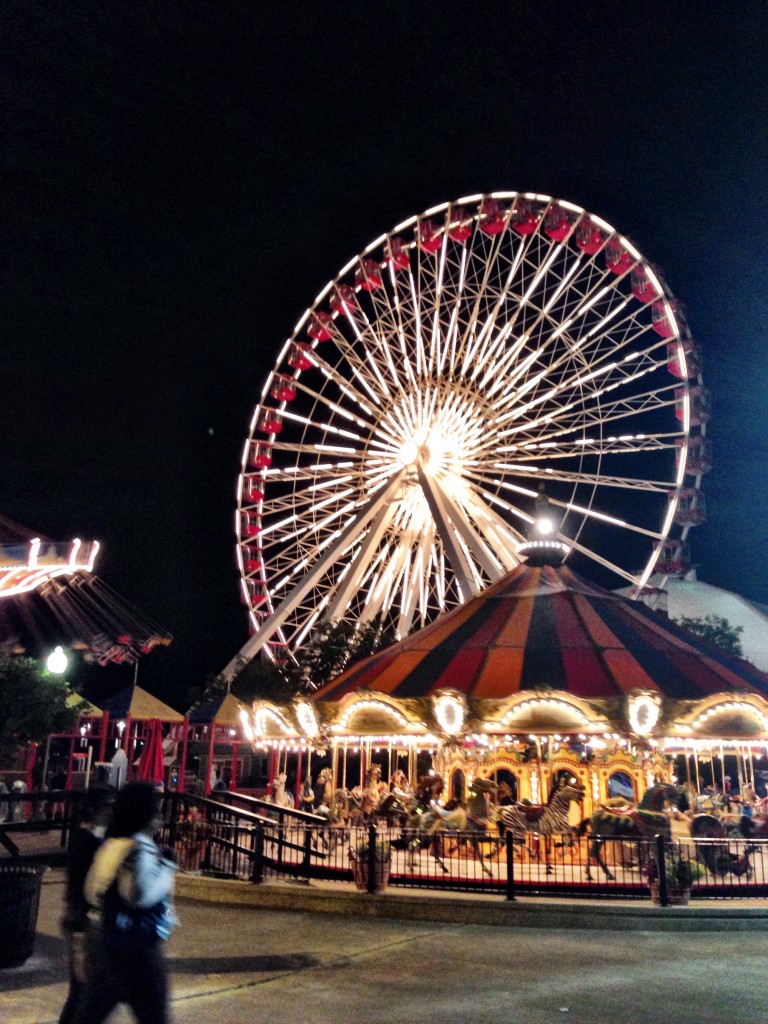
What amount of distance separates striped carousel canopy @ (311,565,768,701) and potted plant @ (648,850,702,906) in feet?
9.10

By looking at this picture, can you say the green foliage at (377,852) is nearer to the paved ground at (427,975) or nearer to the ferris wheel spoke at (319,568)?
the paved ground at (427,975)

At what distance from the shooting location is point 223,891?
35.7ft

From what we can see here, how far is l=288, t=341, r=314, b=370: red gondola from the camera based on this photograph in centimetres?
2708

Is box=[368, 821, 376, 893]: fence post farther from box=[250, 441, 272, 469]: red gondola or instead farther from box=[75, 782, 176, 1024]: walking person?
box=[250, 441, 272, 469]: red gondola

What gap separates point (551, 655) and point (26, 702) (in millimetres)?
15153

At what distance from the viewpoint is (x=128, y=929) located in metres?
3.81

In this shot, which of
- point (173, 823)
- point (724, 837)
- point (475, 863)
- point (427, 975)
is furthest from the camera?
point (724, 837)

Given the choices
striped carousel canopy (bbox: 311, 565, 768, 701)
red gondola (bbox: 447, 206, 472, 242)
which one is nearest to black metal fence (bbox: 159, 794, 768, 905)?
striped carousel canopy (bbox: 311, 565, 768, 701)

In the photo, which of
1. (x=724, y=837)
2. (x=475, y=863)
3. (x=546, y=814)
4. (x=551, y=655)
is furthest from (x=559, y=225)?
(x=475, y=863)

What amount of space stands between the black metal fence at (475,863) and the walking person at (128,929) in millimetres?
6761

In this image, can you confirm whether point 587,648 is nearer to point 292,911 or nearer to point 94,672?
point 292,911

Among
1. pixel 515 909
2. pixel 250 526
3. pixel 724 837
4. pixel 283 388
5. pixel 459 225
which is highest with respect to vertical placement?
pixel 459 225

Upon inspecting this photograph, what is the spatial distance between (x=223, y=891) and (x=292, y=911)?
3.60 feet

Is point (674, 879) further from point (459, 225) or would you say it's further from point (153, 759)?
point (153, 759)
